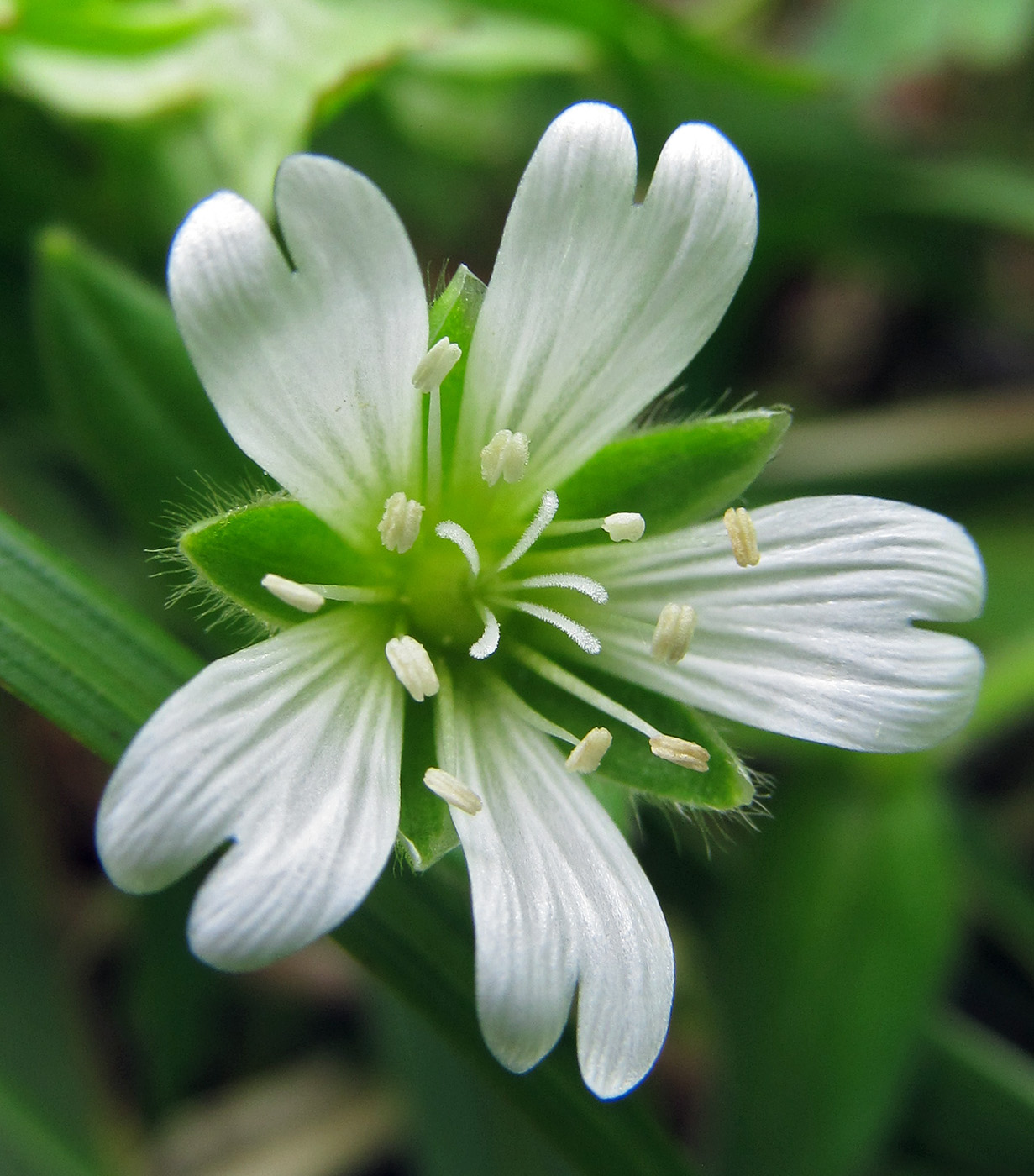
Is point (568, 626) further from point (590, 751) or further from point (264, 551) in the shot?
point (264, 551)

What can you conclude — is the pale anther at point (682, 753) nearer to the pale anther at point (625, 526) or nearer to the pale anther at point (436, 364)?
the pale anther at point (625, 526)

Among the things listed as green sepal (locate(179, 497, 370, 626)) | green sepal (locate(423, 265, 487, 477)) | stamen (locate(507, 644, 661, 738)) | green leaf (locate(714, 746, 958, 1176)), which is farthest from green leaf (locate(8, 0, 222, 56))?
green leaf (locate(714, 746, 958, 1176))

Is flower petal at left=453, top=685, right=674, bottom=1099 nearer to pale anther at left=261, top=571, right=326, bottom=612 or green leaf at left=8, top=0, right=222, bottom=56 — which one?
pale anther at left=261, top=571, right=326, bottom=612

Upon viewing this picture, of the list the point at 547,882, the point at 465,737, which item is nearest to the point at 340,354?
the point at 465,737

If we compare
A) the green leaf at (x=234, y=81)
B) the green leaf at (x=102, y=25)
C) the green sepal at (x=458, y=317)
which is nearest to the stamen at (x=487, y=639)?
the green sepal at (x=458, y=317)

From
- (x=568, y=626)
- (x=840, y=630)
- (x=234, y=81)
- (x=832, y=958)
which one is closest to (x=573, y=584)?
(x=568, y=626)

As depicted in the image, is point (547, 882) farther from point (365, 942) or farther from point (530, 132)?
point (530, 132)
